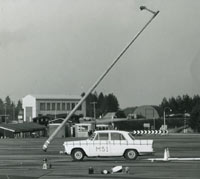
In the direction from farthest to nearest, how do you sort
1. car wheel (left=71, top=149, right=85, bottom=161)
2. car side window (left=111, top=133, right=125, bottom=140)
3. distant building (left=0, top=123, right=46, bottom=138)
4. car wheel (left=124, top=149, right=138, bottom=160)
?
distant building (left=0, top=123, right=46, bottom=138) < car side window (left=111, top=133, right=125, bottom=140) < car wheel (left=71, top=149, right=85, bottom=161) < car wheel (left=124, top=149, right=138, bottom=160)

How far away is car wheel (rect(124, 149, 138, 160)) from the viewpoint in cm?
3080

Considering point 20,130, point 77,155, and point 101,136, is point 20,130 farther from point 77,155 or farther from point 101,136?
point 101,136

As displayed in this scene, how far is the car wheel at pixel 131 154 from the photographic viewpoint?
30797 millimetres

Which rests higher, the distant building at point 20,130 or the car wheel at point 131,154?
the distant building at point 20,130

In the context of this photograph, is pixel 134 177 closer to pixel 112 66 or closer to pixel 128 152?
pixel 128 152

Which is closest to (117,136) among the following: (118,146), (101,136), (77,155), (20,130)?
(118,146)

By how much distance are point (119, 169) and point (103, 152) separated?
9462 mm

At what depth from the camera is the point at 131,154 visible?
30.9 meters

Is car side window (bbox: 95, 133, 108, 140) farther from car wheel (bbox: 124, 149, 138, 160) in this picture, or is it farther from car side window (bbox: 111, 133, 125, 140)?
car wheel (bbox: 124, 149, 138, 160)

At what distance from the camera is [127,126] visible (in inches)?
6427

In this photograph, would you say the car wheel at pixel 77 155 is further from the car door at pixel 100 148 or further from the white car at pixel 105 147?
the car door at pixel 100 148

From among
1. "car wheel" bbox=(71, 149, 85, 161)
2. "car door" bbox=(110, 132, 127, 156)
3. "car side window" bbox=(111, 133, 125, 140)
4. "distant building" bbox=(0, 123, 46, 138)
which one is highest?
"distant building" bbox=(0, 123, 46, 138)

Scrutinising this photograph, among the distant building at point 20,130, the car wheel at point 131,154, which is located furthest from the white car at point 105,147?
the distant building at point 20,130

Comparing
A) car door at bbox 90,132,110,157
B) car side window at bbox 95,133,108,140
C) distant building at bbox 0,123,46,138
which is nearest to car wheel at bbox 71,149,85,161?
car door at bbox 90,132,110,157
